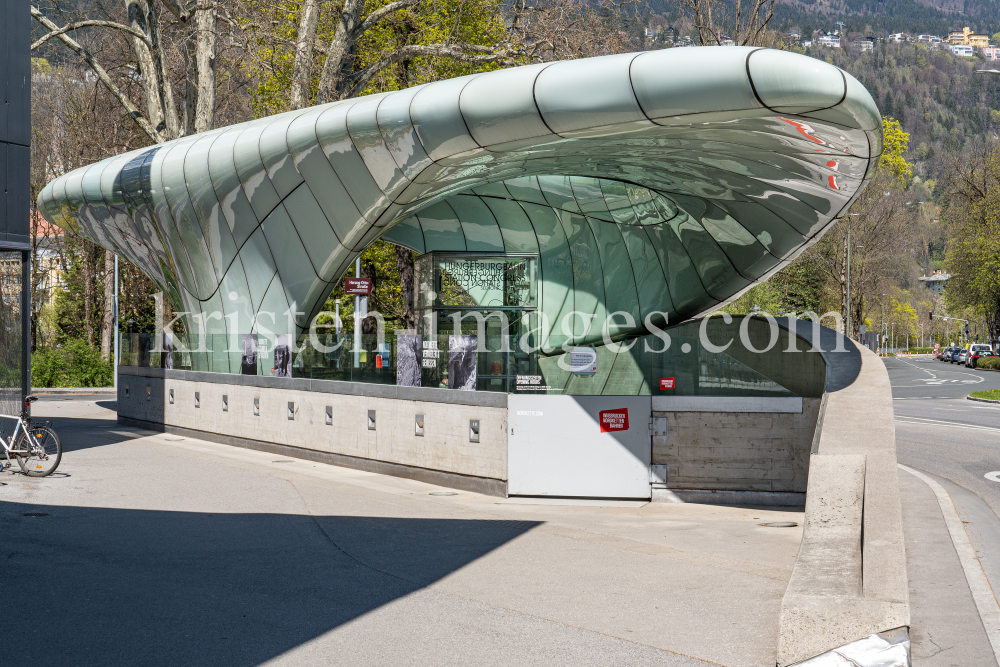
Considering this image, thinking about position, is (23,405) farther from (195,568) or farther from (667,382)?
(667,382)

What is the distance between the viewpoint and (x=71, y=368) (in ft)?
131

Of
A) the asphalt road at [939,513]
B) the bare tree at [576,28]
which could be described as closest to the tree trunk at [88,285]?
the bare tree at [576,28]

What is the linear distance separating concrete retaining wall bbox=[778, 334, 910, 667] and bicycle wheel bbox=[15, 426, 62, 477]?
34.5 ft

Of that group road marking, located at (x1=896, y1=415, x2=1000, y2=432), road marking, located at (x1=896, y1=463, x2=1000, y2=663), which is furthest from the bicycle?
road marking, located at (x1=896, y1=415, x2=1000, y2=432)

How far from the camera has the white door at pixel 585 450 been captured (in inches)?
512

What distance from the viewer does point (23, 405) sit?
14.4 metres

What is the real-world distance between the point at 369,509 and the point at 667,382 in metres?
4.62

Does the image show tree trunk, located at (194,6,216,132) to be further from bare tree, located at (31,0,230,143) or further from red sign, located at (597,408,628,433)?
red sign, located at (597,408,628,433)

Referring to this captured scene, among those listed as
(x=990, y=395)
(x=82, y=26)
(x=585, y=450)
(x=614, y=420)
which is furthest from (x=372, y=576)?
(x=990, y=395)

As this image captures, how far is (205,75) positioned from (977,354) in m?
59.2

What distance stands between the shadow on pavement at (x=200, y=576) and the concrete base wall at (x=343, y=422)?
2.73 m

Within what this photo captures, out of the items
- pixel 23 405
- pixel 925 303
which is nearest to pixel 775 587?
pixel 23 405

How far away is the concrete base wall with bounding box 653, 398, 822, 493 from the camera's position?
12.7 meters

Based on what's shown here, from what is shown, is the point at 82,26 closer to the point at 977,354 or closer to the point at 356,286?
the point at 356,286
